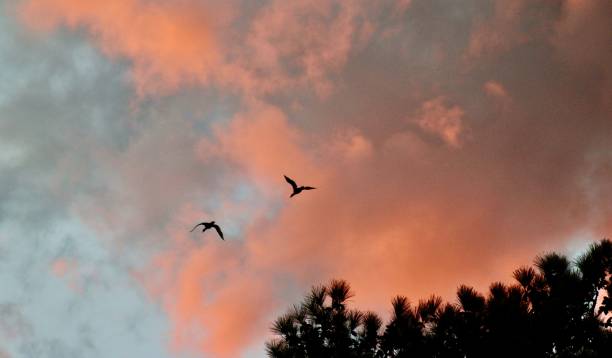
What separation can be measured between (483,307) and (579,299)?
258cm

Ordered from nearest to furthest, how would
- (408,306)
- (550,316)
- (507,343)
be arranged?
(507,343) → (550,316) → (408,306)

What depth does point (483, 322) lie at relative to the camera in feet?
43.3

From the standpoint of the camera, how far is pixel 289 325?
549 inches

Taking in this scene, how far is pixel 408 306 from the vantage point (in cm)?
1426

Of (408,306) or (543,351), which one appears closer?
(543,351)

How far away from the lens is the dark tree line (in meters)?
12.8

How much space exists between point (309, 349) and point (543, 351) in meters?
5.80

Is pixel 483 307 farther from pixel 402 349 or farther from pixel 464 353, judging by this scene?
pixel 402 349

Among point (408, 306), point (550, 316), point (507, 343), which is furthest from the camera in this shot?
point (408, 306)

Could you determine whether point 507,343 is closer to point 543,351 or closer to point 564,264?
point 543,351

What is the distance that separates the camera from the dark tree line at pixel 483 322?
42.1ft

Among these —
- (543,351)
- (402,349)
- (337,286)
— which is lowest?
(543,351)

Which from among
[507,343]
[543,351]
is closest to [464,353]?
[507,343]

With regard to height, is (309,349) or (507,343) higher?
(309,349)
